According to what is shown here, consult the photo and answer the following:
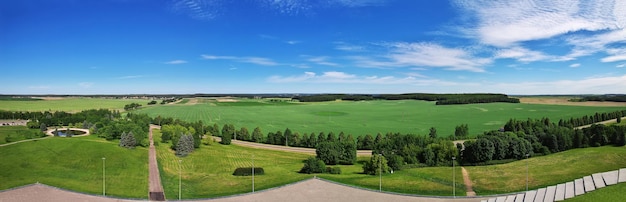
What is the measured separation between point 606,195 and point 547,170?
51.1m

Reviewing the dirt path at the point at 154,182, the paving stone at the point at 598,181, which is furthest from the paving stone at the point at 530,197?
the dirt path at the point at 154,182

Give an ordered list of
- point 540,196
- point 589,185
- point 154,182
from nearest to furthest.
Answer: point 589,185 → point 540,196 → point 154,182

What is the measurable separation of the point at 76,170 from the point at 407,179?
→ 5252 centimetres

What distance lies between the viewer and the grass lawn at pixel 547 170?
166 feet

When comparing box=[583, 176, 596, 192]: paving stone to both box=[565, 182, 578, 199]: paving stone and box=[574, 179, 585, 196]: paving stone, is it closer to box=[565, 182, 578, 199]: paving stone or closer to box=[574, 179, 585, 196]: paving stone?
box=[574, 179, 585, 196]: paving stone

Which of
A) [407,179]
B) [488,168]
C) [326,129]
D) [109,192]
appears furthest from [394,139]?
[109,192]

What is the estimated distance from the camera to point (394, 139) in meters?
83.6

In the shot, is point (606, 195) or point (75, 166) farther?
point (75, 166)

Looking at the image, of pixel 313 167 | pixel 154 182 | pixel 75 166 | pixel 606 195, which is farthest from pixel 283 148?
pixel 606 195

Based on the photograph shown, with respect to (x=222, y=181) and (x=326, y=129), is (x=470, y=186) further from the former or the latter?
(x=326, y=129)

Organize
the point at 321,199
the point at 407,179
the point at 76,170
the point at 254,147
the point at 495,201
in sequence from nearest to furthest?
the point at 495,201 < the point at 321,199 < the point at 407,179 < the point at 76,170 < the point at 254,147

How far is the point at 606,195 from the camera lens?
17.0 meters

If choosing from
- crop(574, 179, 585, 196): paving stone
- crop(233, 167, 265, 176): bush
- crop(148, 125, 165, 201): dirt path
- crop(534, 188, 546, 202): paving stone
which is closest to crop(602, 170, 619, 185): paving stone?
crop(574, 179, 585, 196): paving stone

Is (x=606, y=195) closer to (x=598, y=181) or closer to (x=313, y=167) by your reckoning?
(x=598, y=181)
